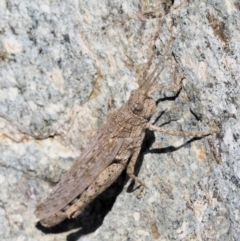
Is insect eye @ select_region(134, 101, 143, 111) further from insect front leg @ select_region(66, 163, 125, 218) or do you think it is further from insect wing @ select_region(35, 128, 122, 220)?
insect front leg @ select_region(66, 163, 125, 218)

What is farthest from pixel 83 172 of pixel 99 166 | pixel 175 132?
pixel 175 132

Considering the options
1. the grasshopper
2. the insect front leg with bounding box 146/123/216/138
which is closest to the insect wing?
the grasshopper

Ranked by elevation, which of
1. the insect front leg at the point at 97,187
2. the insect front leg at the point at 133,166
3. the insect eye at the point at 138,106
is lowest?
the insect front leg at the point at 97,187

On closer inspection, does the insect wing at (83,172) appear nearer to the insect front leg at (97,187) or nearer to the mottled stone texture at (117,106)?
the insect front leg at (97,187)

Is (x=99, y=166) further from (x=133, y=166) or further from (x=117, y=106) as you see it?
(x=117, y=106)

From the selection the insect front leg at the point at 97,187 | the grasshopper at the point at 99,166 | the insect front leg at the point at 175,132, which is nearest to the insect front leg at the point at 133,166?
the grasshopper at the point at 99,166

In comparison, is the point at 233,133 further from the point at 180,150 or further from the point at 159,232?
the point at 159,232
